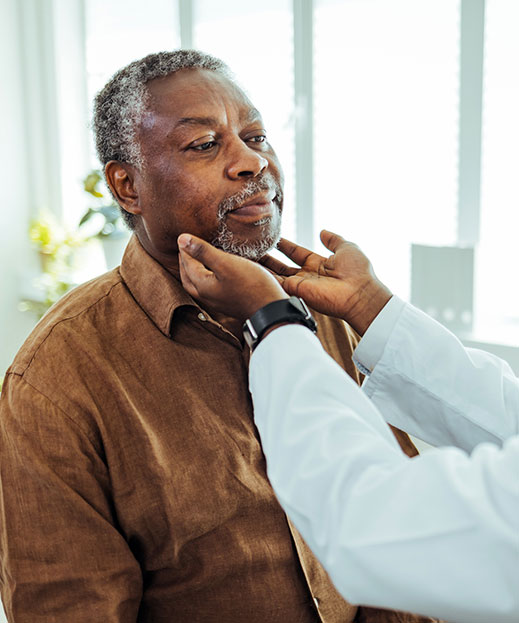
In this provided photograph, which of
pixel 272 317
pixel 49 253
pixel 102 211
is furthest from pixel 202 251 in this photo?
pixel 49 253

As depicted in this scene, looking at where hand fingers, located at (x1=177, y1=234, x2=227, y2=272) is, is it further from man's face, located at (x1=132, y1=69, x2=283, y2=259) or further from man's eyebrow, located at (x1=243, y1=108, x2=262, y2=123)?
man's eyebrow, located at (x1=243, y1=108, x2=262, y2=123)

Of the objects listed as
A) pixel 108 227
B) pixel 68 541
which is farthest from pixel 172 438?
pixel 108 227

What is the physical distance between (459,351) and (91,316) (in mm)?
672

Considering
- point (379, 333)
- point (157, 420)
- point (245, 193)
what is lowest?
point (157, 420)

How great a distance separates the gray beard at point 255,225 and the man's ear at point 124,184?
196 mm

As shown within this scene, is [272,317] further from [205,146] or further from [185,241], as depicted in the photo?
[205,146]

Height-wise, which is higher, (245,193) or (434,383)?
(245,193)

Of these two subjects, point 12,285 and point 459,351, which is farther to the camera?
point 12,285

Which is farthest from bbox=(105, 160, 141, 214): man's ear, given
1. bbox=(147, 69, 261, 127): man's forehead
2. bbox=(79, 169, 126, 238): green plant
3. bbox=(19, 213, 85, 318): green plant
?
bbox=(19, 213, 85, 318): green plant

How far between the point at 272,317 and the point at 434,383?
430 mm

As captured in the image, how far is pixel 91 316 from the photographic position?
4.25 feet

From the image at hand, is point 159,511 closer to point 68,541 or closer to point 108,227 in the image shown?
point 68,541

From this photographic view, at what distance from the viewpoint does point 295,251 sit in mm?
1463

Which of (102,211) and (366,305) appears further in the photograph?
(102,211)
